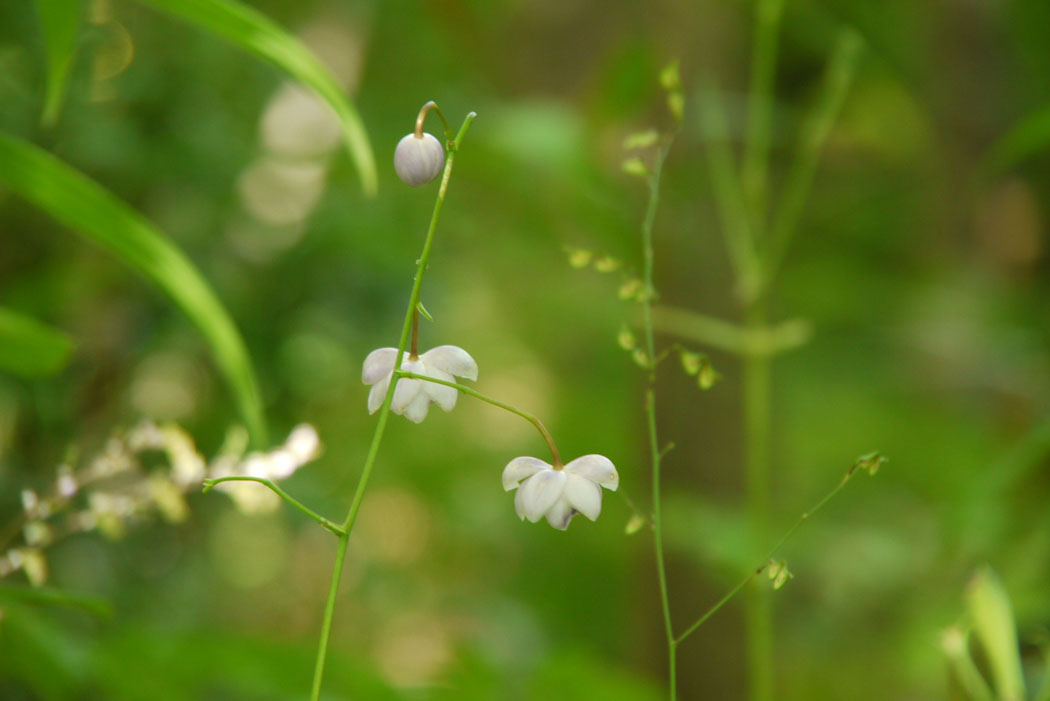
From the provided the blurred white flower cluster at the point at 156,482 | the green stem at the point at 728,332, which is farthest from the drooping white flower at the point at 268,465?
the green stem at the point at 728,332

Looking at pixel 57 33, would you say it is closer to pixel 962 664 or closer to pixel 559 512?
pixel 559 512

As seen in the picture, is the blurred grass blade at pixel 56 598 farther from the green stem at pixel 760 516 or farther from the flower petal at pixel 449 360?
the green stem at pixel 760 516

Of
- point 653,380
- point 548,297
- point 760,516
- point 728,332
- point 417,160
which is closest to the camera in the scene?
point 417,160

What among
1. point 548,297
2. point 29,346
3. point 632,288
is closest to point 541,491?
point 632,288

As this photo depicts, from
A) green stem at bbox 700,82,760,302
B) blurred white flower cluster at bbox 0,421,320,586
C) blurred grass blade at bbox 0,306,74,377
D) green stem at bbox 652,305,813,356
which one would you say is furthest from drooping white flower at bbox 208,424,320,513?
green stem at bbox 700,82,760,302

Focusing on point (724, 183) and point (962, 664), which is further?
point (724, 183)

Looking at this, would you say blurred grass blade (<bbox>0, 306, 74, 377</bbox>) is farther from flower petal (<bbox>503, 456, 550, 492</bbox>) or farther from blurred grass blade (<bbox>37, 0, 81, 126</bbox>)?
flower petal (<bbox>503, 456, 550, 492</bbox>)

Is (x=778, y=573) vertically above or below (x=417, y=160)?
below
